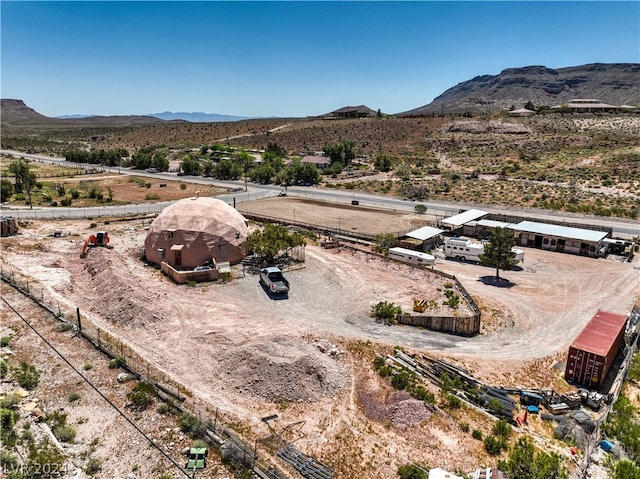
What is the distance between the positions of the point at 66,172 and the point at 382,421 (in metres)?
102

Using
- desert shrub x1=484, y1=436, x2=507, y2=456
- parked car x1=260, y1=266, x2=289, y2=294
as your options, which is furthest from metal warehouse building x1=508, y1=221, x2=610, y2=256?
desert shrub x1=484, y1=436, x2=507, y2=456

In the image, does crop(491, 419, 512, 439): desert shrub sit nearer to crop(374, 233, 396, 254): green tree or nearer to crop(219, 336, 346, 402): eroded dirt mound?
crop(219, 336, 346, 402): eroded dirt mound

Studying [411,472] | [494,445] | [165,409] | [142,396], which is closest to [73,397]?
[142,396]

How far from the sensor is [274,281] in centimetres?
3134

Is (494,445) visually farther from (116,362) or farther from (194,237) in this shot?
(194,237)

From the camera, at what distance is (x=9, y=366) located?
805 inches

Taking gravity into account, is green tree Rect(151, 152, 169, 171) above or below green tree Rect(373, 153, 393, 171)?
below

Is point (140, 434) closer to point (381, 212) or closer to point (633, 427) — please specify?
point (633, 427)

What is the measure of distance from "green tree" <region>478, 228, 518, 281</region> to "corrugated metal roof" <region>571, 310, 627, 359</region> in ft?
31.5

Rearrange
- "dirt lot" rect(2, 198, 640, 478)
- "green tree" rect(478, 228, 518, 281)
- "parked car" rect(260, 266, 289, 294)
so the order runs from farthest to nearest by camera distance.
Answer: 1. "green tree" rect(478, 228, 518, 281)
2. "parked car" rect(260, 266, 289, 294)
3. "dirt lot" rect(2, 198, 640, 478)

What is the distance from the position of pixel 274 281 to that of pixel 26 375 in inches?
619

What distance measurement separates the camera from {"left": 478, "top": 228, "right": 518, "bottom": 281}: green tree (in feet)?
114

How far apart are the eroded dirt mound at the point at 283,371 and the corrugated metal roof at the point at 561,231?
31.2 m

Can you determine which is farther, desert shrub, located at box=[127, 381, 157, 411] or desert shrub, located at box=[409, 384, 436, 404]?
desert shrub, located at box=[409, 384, 436, 404]
